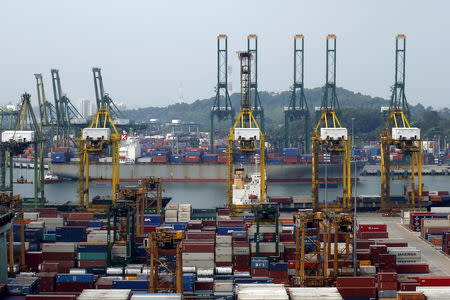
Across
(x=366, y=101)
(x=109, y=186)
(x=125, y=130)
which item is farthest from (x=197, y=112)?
(x=109, y=186)

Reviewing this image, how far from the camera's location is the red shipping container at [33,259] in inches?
923

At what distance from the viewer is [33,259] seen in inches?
→ 930

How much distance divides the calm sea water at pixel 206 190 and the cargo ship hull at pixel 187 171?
1313 mm

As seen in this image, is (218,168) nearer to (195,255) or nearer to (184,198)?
(184,198)

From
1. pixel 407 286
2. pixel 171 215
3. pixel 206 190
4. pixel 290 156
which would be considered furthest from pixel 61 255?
pixel 290 156

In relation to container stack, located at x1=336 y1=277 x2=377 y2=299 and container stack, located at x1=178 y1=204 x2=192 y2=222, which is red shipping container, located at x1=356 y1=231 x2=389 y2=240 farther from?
container stack, located at x1=336 y1=277 x2=377 y2=299

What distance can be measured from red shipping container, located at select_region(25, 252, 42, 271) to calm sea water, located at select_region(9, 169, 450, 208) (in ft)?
69.6

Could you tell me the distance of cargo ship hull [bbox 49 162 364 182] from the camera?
6212 cm

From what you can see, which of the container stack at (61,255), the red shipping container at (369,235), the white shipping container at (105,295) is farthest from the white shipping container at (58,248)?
the red shipping container at (369,235)

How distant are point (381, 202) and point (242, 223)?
487 inches

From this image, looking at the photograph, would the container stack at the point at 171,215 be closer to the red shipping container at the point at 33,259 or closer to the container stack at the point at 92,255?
the container stack at the point at 92,255

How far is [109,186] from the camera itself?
59125mm

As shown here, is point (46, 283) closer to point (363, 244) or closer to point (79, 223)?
point (79, 223)

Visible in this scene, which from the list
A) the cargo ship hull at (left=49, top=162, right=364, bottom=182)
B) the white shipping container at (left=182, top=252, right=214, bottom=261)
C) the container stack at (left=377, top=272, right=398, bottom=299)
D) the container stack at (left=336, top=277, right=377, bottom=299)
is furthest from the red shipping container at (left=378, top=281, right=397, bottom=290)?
the cargo ship hull at (left=49, top=162, right=364, bottom=182)
